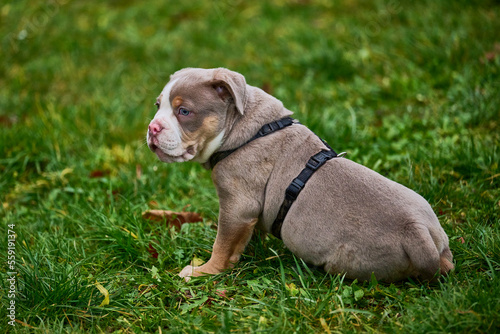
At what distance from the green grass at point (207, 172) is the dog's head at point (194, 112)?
806 millimetres

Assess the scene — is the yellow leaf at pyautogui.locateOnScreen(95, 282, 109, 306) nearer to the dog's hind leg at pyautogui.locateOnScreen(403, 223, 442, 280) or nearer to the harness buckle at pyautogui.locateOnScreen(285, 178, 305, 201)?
the harness buckle at pyautogui.locateOnScreen(285, 178, 305, 201)

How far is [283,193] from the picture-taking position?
2.95m

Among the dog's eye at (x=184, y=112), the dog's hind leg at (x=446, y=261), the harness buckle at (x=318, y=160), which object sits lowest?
the dog's hind leg at (x=446, y=261)

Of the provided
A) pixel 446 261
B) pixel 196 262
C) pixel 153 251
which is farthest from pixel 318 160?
pixel 153 251

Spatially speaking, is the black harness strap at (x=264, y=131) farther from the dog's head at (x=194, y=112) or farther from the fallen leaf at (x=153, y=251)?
the fallen leaf at (x=153, y=251)

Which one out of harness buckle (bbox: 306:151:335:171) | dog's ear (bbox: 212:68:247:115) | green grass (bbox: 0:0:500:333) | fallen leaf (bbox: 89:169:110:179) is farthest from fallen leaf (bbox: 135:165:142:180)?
harness buckle (bbox: 306:151:335:171)

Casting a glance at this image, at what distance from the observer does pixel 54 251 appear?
3426 millimetres

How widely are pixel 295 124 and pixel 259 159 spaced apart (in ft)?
1.22

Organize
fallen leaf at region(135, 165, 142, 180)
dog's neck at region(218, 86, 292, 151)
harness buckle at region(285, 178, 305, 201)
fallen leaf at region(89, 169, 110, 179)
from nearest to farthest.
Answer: harness buckle at region(285, 178, 305, 201) < dog's neck at region(218, 86, 292, 151) < fallen leaf at region(135, 165, 142, 180) < fallen leaf at region(89, 169, 110, 179)

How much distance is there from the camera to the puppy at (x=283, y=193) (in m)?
2.69

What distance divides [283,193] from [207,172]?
1885 mm

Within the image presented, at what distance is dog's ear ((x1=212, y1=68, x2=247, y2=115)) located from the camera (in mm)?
2910

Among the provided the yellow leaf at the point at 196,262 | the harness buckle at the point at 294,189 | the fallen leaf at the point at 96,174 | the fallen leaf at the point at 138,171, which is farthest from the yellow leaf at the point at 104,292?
the fallen leaf at the point at 96,174

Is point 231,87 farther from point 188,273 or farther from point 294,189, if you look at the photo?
point 188,273
